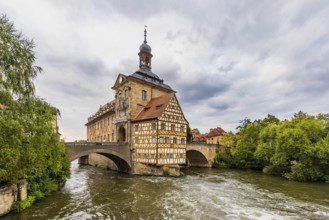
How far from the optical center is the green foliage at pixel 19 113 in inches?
295

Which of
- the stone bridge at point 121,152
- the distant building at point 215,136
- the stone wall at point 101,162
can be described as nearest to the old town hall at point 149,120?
the stone bridge at point 121,152

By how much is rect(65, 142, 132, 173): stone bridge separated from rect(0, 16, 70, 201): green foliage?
8956 mm

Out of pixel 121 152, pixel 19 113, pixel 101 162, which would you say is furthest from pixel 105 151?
pixel 19 113

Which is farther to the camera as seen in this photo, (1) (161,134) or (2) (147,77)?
(2) (147,77)

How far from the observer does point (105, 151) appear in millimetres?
20406

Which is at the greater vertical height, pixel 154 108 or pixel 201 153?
pixel 154 108

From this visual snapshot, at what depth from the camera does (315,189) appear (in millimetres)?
15852

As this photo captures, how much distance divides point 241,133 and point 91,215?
27.8 metres

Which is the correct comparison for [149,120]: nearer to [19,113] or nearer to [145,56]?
[145,56]

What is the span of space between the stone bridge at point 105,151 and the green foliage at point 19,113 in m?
8.96

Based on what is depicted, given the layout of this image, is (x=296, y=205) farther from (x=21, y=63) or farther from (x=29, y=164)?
(x=21, y=63)

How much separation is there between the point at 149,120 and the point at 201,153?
487 inches

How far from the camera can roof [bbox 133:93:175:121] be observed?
22.0 meters

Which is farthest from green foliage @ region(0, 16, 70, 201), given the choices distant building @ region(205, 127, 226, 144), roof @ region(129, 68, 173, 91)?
distant building @ region(205, 127, 226, 144)
